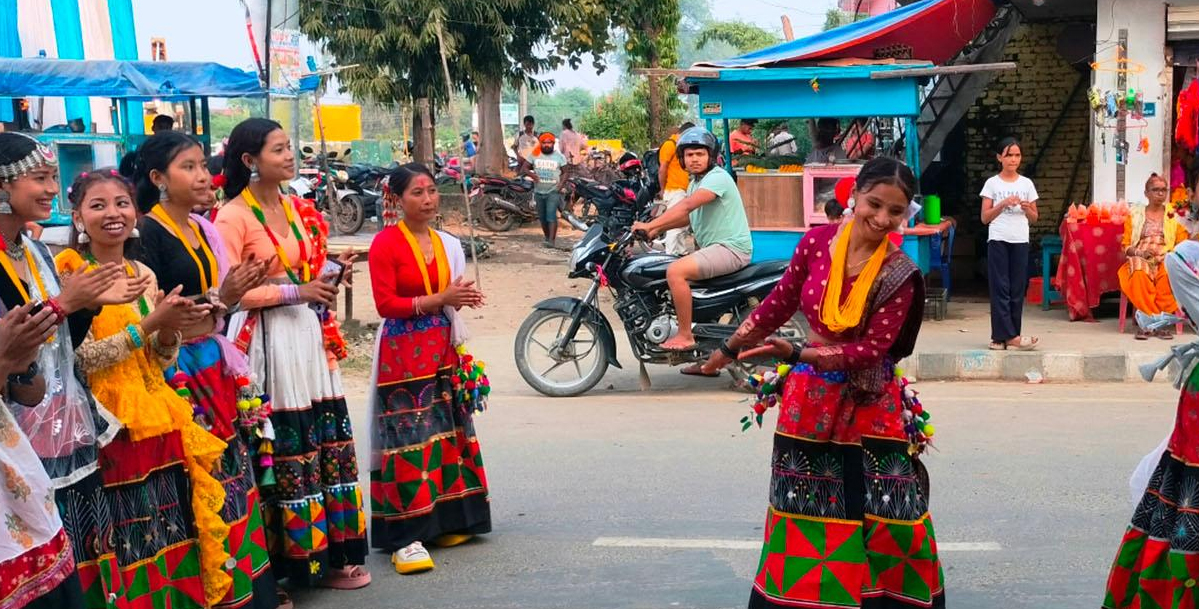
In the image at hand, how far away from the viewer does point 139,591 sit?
13.6 feet

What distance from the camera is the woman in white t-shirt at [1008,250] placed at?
9945mm

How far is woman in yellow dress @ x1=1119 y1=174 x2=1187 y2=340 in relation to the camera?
1037cm

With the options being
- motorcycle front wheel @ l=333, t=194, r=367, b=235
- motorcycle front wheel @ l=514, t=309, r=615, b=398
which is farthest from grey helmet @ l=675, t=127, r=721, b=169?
motorcycle front wheel @ l=333, t=194, r=367, b=235

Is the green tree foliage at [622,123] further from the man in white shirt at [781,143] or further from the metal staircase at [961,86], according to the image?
the metal staircase at [961,86]

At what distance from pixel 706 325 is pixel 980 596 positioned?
13.6 feet

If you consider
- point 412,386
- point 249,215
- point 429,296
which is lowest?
point 412,386

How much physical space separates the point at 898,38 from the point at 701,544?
7983 mm

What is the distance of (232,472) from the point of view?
4.51m

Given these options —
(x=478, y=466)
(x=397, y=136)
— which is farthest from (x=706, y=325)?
(x=397, y=136)

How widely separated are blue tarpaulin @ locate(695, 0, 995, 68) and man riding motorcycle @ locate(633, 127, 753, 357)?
3343mm

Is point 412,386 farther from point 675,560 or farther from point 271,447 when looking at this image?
point 675,560

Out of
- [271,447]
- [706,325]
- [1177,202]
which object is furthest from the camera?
[1177,202]

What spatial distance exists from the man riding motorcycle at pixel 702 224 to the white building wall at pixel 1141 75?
15.4 ft

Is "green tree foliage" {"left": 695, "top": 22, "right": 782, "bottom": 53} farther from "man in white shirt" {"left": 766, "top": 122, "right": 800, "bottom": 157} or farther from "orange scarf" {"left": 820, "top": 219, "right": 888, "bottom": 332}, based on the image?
"orange scarf" {"left": 820, "top": 219, "right": 888, "bottom": 332}
